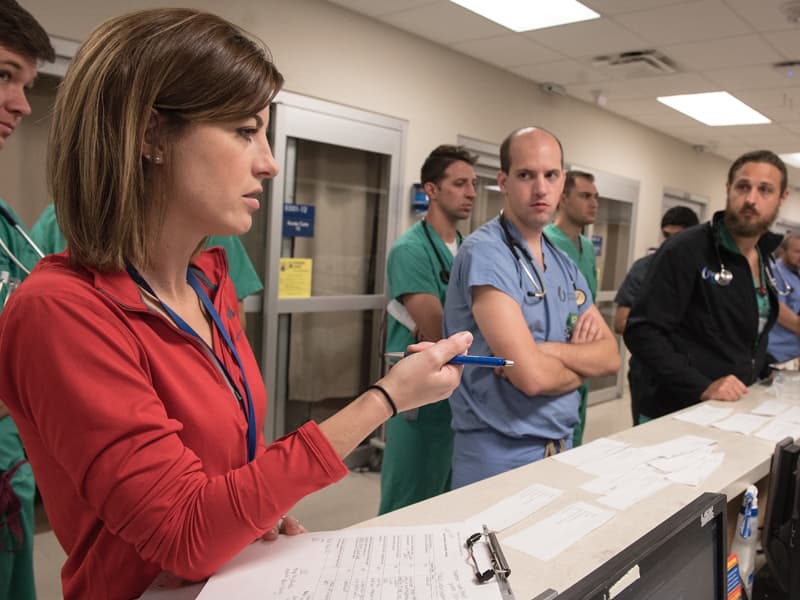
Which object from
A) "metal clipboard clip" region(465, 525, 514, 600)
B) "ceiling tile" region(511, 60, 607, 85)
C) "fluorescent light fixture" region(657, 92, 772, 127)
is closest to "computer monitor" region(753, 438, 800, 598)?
"metal clipboard clip" region(465, 525, 514, 600)

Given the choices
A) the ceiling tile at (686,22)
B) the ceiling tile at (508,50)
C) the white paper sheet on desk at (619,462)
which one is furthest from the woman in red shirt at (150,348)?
the ceiling tile at (508,50)

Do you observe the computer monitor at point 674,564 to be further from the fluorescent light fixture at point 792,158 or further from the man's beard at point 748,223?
the fluorescent light fixture at point 792,158

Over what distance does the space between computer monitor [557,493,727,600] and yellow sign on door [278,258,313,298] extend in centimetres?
294

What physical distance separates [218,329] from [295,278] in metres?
2.64

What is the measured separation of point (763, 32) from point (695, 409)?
280cm

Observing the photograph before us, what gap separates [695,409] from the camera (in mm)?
2016

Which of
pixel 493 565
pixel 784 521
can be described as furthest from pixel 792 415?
pixel 493 565

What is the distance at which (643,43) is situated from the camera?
12.9 ft

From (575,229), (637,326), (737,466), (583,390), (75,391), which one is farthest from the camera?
(575,229)

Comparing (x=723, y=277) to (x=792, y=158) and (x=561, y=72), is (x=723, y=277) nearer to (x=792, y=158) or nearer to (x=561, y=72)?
(x=561, y=72)

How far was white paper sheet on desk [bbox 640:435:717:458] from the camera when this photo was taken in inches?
60.4

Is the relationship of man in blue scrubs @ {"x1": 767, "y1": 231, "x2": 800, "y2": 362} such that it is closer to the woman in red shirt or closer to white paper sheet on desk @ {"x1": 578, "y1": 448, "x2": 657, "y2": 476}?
white paper sheet on desk @ {"x1": 578, "y1": 448, "x2": 657, "y2": 476}

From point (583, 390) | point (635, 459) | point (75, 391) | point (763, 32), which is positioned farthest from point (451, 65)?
point (75, 391)

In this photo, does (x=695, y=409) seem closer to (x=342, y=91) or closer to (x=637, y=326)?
(x=637, y=326)
